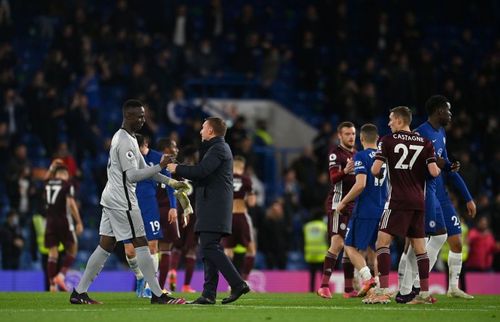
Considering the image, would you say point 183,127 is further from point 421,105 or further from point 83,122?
point 421,105

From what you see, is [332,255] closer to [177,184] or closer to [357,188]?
[357,188]

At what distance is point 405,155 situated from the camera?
1456 cm

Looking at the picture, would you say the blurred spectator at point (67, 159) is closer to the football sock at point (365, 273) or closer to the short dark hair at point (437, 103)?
the football sock at point (365, 273)

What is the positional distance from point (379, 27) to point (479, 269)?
31.5 ft

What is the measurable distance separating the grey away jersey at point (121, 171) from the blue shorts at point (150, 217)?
9.53 feet

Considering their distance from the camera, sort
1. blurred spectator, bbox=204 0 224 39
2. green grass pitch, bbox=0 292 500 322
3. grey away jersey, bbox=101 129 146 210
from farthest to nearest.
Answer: blurred spectator, bbox=204 0 224 39 < grey away jersey, bbox=101 129 146 210 < green grass pitch, bbox=0 292 500 322

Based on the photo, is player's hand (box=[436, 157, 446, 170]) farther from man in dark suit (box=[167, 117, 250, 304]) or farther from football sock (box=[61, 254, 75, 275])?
football sock (box=[61, 254, 75, 275])

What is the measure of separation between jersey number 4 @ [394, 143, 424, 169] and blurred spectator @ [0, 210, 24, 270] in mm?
12279

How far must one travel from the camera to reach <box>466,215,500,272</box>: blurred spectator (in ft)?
→ 86.7

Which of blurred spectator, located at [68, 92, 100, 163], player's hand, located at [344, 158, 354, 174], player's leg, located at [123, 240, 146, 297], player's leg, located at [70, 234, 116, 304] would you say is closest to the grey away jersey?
player's leg, located at [70, 234, 116, 304]

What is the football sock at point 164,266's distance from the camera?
18.8 meters

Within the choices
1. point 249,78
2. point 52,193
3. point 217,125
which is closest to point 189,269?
point 52,193

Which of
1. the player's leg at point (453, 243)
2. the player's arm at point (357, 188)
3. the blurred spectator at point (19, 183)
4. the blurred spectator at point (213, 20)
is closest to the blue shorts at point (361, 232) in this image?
the player's arm at point (357, 188)

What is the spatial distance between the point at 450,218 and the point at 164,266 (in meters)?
4.71
